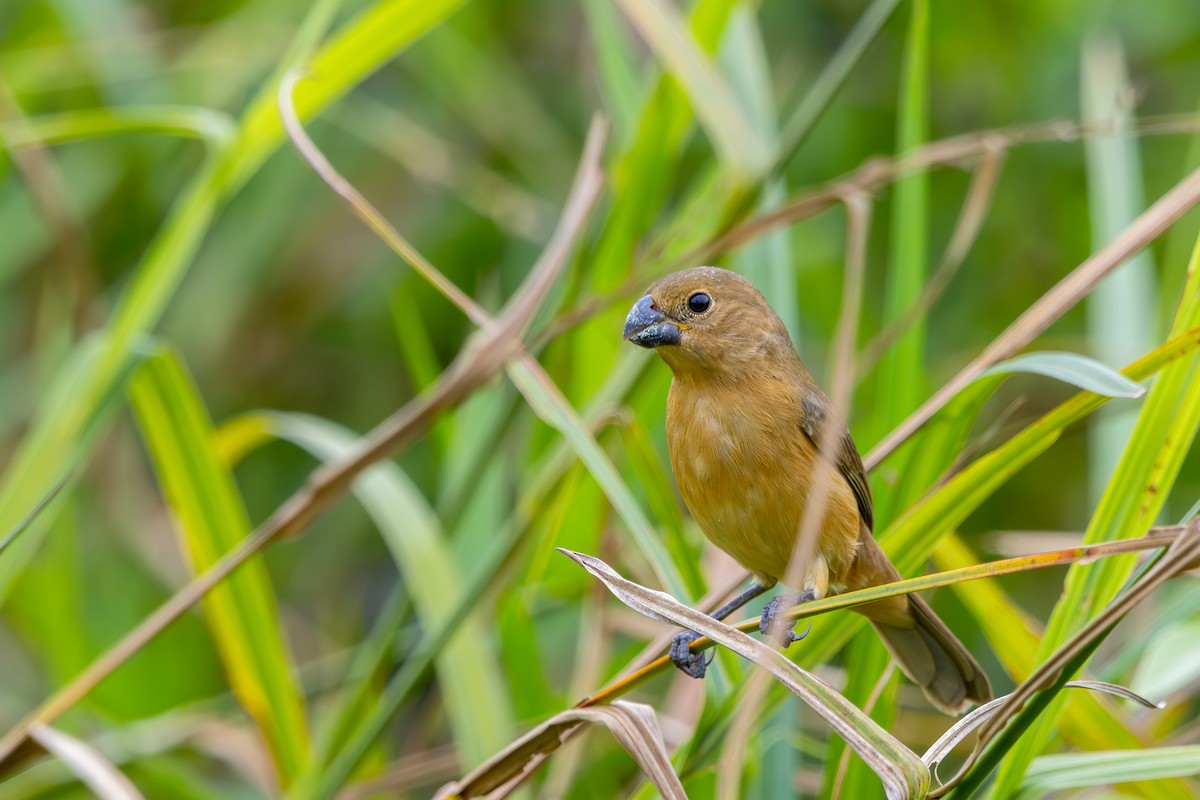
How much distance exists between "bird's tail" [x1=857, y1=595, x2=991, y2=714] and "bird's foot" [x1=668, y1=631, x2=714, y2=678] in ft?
1.12

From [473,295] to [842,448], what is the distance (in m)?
2.88

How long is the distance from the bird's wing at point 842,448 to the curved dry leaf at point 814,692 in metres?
0.81

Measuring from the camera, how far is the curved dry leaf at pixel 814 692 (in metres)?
1.37

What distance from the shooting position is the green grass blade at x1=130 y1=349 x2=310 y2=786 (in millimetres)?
2494

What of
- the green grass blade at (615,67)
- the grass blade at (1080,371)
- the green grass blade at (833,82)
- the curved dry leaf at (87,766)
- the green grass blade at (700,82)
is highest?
the green grass blade at (615,67)

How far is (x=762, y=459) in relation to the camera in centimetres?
220

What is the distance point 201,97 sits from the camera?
4.49 m

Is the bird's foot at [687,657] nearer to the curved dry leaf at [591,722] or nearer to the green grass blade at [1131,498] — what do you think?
the curved dry leaf at [591,722]

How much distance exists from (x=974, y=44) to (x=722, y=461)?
10.1ft

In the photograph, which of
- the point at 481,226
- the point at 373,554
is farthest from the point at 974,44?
the point at 373,554

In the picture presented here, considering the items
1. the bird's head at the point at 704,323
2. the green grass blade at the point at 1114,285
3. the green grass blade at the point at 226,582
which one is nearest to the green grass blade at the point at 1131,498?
the bird's head at the point at 704,323

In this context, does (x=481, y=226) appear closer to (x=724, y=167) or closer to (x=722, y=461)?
(x=724, y=167)

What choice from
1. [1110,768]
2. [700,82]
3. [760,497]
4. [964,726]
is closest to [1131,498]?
[1110,768]

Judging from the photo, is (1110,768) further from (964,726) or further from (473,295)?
(473,295)
